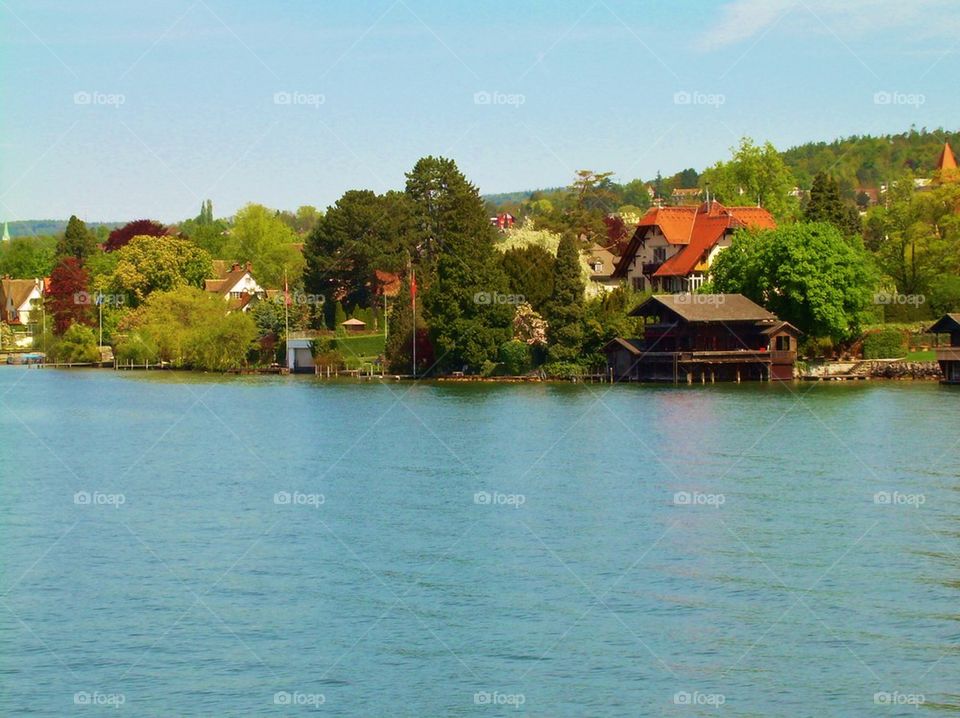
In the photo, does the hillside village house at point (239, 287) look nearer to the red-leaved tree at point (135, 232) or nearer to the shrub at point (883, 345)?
the red-leaved tree at point (135, 232)

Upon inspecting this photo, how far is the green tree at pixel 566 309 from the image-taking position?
72812 mm

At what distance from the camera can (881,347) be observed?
72.4 m

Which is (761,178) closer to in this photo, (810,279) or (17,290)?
(810,279)

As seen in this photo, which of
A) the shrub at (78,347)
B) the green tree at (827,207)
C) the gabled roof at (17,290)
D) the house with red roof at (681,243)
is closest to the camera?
the green tree at (827,207)

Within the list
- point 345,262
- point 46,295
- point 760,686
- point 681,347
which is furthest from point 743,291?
point 46,295

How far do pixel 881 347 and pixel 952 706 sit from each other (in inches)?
2242

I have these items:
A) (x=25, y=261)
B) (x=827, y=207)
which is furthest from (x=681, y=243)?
(x=25, y=261)

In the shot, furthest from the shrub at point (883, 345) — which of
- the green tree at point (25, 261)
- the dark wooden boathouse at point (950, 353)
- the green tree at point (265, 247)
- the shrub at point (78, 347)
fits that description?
the green tree at point (25, 261)

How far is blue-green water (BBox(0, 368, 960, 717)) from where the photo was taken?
1856 centimetres

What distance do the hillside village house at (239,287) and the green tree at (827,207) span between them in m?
43.6

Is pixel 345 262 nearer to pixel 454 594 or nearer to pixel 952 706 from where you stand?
pixel 454 594

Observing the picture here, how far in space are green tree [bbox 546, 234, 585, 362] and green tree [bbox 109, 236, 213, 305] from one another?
40.8m

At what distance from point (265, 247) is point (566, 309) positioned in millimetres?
57019

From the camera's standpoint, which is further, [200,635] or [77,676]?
[200,635]
